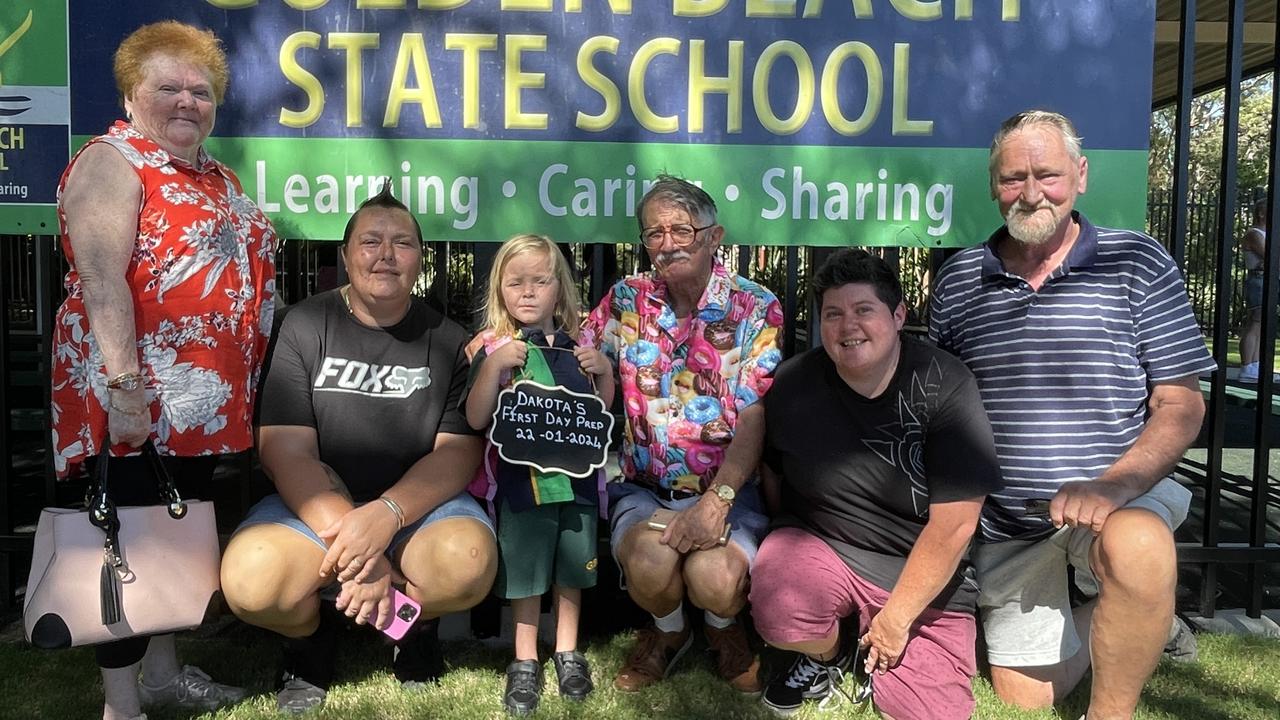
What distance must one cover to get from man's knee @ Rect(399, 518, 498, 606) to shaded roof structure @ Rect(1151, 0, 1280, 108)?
15.6ft

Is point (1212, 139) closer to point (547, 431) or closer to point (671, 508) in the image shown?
point (671, 508)

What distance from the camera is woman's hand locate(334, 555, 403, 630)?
8.85 ft

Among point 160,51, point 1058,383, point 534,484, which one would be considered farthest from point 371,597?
point 1058,383

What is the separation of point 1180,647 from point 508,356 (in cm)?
250

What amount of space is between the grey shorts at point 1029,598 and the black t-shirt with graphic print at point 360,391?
173 cm

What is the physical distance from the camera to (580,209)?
3.57 m

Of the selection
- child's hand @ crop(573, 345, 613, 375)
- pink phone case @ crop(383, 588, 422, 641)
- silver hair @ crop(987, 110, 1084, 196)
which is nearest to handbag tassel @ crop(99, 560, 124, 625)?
pink phone case @ crop(383, 588, 422, 641)

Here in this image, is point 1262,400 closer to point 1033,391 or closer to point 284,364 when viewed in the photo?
point 1033,391

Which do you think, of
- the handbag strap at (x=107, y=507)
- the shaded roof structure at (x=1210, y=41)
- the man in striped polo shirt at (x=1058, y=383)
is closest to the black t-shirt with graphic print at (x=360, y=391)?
the handbag strap at (x=107, y=507)

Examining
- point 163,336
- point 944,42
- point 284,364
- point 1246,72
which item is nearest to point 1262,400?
point 944,42

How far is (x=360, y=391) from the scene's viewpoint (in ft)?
9.60

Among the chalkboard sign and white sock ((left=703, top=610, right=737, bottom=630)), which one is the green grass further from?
the chalkboard sign

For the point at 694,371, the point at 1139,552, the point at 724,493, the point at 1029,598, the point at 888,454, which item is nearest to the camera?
the point at 1139,552

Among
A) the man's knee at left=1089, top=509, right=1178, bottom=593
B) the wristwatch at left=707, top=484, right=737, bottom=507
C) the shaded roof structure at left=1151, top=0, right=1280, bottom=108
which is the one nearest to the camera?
the man's knee at left=1089, top=509, right=1178, bottom=593
